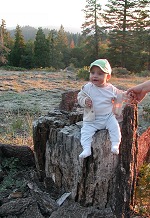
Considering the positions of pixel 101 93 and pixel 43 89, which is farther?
pixel 43 89

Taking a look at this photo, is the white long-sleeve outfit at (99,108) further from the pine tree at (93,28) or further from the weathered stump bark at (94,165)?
the pine tree at (93,28)

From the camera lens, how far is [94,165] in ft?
9.25

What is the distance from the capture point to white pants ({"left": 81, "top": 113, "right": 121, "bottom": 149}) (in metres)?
2.69

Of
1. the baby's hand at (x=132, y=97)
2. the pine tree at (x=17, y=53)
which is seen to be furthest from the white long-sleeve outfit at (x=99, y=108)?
the pine tree at (x=17, y=53)

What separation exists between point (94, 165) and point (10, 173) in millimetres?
1122

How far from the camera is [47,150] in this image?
10.3 ft

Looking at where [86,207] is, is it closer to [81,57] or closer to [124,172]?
[124,172]

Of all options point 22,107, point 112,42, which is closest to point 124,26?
point 112,42

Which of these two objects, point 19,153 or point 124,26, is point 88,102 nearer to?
point 19,153

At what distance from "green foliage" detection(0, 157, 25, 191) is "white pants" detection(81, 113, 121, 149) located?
0.96 metres

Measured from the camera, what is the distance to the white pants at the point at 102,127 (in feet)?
8.83

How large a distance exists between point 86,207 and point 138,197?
22.6 inches

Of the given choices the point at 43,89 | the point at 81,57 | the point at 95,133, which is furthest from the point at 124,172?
the point at 81,57

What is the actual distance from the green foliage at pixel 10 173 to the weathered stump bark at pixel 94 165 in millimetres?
339
